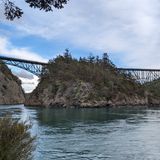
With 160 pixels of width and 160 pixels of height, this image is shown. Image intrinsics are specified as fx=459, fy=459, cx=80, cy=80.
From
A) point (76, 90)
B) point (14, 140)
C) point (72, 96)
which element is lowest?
point (14, 140)

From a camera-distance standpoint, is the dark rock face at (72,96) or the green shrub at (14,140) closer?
the green shrub at (14,140)

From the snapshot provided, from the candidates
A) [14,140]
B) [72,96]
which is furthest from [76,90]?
[14,140]

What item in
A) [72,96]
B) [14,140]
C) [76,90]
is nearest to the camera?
[14,140]

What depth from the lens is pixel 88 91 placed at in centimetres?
18138

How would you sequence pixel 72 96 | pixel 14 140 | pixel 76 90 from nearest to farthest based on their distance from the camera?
pixel 14 140 < pixel 72 96 < pixel 76 90

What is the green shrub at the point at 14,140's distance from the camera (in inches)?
555

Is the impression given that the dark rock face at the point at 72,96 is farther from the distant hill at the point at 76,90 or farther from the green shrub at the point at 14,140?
the green shrub at the point at 14,140

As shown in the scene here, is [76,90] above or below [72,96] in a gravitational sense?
above

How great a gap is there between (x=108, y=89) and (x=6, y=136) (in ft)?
584

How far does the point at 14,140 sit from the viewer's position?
1416 centimetres

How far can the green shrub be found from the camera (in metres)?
14.1

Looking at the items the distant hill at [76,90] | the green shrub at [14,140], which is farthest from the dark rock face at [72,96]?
the green shrub at [14,140]

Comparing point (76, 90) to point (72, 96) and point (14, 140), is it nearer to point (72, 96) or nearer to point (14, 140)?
point (72, 96)

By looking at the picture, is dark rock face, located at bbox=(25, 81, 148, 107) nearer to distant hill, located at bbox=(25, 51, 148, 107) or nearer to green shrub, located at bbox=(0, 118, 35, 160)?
distant hill, located at bbox=(25, 51, 148, 107)
